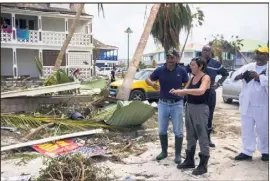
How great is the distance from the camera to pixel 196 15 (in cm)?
261

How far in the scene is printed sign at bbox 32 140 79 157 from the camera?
8.64ft

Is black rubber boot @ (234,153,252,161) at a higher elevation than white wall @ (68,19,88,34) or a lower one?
lower

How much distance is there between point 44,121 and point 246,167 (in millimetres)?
2294

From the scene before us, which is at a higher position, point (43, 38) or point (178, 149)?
point (43, 38)

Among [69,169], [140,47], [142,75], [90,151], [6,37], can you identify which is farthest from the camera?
[142,75]

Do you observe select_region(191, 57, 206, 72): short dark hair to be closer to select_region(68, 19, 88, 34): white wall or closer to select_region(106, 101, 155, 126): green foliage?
select_region(106, 101, 155, 126): green foliage

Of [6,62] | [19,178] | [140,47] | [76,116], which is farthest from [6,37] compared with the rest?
[19,178]

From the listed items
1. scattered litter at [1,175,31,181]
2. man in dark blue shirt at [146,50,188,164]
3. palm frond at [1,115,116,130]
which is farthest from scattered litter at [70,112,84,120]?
man in dark blue shirt at [146,50,188,164]

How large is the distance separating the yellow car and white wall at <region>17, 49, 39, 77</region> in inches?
30.6

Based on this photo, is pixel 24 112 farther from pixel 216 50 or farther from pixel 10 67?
pixel 216 50

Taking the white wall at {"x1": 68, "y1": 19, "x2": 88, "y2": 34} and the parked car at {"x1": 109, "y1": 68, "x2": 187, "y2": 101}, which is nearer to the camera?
the white wall at {"x1": 68, "y1": 19, "x2": 88, "y2": 34}

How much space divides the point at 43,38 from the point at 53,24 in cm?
13

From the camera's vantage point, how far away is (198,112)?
11.3ft

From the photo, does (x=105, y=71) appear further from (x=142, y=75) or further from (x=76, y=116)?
(x=142, y=75)
